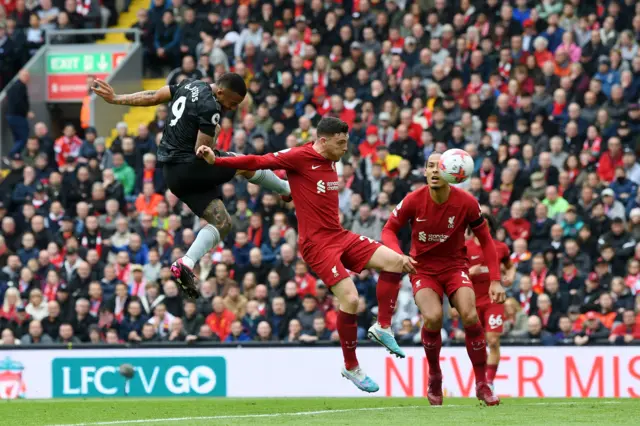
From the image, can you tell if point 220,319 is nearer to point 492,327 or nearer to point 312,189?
point 492,327

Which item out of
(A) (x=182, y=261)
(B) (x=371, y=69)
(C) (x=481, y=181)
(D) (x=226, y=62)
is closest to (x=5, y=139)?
(D) (x=226, y=62)

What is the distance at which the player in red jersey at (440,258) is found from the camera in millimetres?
13414

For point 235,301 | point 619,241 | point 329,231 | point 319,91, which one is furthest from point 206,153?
point 319,91

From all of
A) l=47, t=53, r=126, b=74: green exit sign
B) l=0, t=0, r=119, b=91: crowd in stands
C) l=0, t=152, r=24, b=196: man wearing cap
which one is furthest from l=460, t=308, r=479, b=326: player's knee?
l=0, t=0, r=119, b=91: crowd in stands

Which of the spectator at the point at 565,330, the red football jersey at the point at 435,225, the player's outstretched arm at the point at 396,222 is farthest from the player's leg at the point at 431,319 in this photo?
the spectator at the point at 565,330

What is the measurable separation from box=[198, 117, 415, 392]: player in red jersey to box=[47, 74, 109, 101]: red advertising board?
1529cm

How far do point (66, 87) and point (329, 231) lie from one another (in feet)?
51.7

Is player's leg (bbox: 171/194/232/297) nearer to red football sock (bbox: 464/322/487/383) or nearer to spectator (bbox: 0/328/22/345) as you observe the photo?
red football sock (bbox: 464/322/487/383)

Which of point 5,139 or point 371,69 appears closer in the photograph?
point 371,69

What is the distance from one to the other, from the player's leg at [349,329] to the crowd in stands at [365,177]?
5.99 metres

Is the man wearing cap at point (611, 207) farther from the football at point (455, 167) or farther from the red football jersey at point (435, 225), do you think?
the football at point (455, 167)

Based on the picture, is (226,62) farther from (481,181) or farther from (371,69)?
(481,181)

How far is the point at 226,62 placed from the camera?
82.1ft

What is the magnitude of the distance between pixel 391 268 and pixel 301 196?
1.12 m
